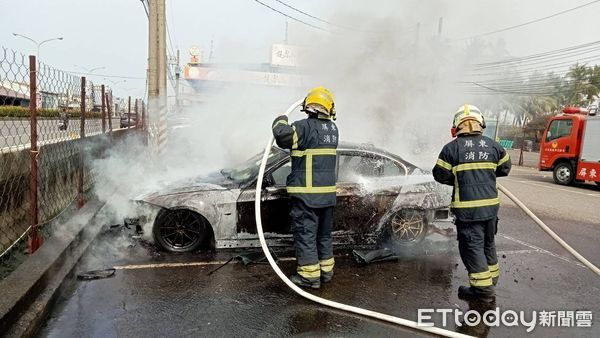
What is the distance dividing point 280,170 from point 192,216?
1.17 meters

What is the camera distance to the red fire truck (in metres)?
13.7

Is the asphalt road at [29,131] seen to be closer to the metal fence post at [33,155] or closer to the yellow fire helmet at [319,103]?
the metal fence post at [33,155]

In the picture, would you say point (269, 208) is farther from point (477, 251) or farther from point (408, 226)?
point (477, 251)

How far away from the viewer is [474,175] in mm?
3953

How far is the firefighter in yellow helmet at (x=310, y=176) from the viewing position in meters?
4.04

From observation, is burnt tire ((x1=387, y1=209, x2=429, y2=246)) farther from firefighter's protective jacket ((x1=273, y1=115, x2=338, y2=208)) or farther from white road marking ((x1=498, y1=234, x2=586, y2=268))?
white road marking ((x1=498, y1=234, x2=586, y2=268))

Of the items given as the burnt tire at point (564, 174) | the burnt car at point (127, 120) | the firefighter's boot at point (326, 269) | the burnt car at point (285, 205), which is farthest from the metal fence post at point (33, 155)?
the burnt tire at point (564, 174)

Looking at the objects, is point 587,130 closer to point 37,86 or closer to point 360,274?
point 360,274

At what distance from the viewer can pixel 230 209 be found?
190 inches

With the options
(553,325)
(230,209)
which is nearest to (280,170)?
(230,209)

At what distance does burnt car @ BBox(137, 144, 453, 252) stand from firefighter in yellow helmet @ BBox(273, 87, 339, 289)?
75cm

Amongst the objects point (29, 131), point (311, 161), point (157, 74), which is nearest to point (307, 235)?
point (311, 161)

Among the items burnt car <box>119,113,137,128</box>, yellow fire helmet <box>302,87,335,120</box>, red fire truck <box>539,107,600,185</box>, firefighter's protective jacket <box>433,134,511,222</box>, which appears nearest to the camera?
firefighter's protective jacket <box>433,134,511,222</box>

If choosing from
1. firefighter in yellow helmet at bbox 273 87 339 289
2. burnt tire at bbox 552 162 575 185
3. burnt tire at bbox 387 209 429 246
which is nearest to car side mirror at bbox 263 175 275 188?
firefighter in yellow helmet at bbox 273 87 339 289
